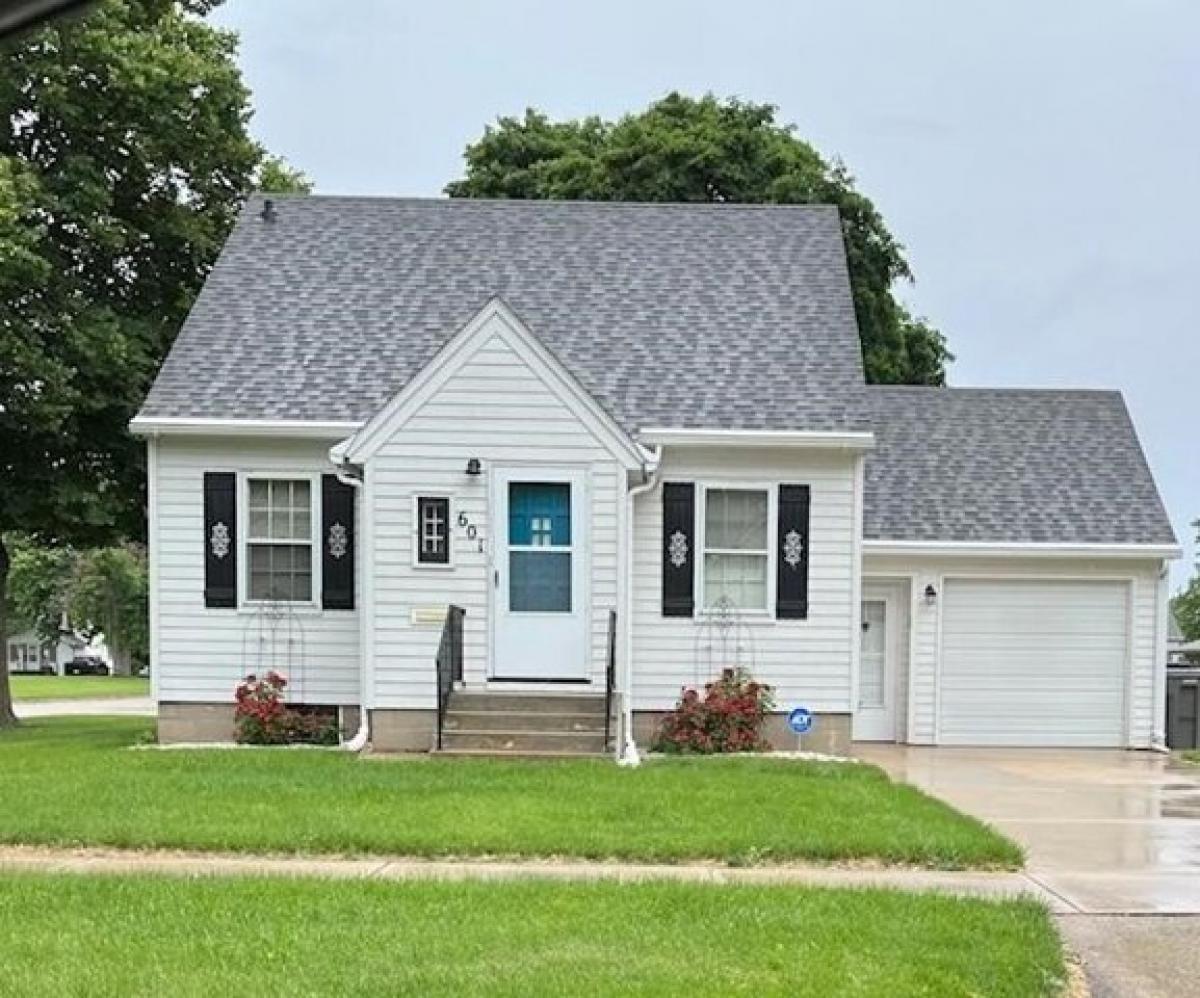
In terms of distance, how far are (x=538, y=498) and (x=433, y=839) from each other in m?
5.47

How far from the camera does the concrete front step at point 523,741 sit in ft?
38.9

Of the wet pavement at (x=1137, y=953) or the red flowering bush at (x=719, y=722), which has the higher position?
the wet pavement at (x=1137, y=953)

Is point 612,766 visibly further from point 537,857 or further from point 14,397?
point 14,397

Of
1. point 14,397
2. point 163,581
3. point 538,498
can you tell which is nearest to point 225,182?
point 14,397

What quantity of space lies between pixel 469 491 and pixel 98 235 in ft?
25.0

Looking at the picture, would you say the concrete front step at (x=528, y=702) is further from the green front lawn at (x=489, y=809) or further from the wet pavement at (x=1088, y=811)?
the wet pavement at (x=1088, y=811)

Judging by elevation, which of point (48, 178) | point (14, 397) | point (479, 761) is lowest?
point (479, 761)

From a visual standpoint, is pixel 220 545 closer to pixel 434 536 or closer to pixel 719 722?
pixel 434 536

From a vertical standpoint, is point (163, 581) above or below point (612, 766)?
above

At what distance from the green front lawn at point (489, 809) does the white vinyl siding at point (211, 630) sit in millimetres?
1518

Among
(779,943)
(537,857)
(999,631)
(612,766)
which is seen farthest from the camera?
(999,631)

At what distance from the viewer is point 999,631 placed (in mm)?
15438

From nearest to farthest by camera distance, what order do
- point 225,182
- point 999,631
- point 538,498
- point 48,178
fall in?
point 538,498 < point 999,631 < point 48,178 < point 225,182

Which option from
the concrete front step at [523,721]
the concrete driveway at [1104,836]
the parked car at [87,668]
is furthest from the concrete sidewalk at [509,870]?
the parked car at [87,668]
